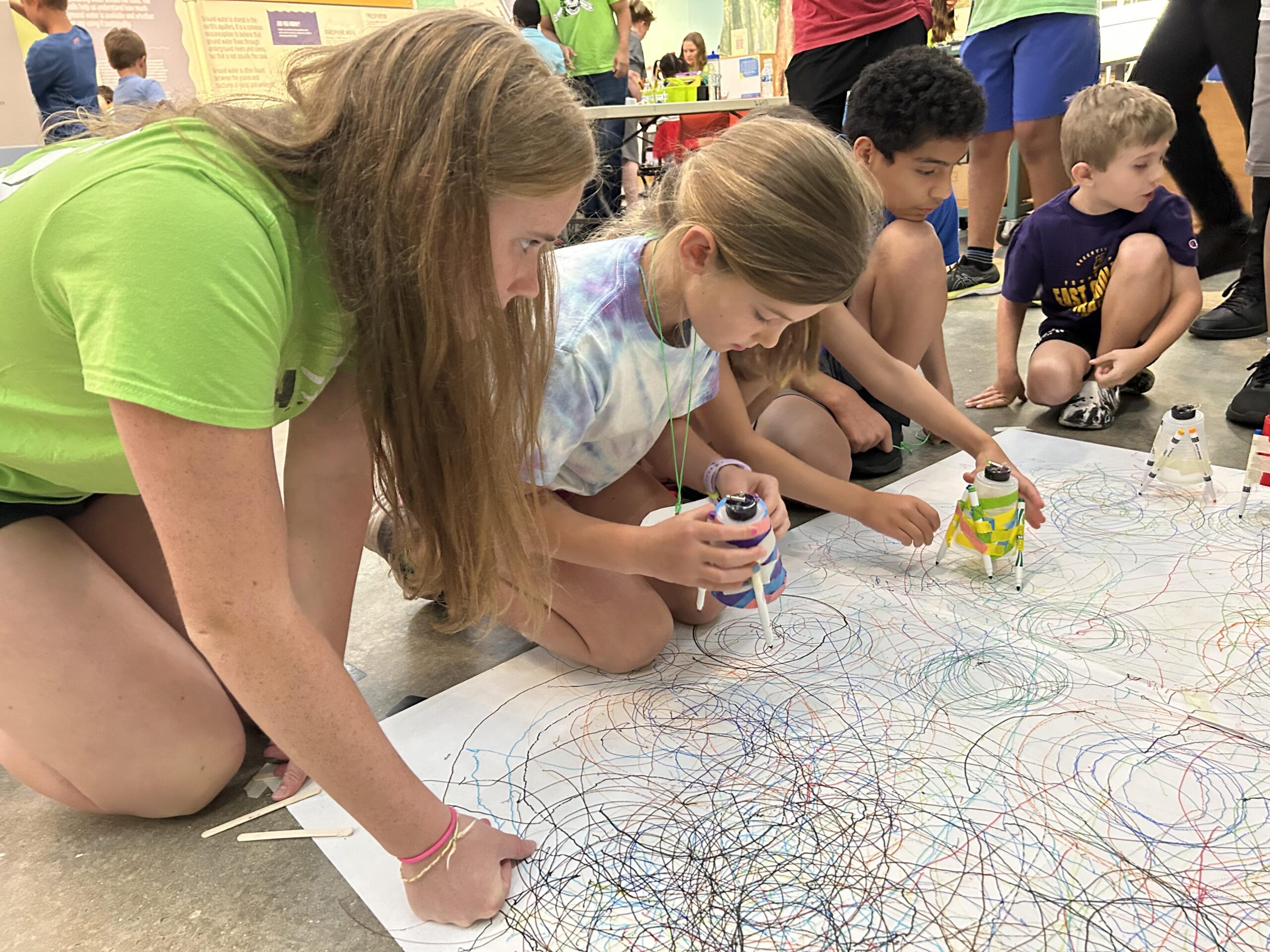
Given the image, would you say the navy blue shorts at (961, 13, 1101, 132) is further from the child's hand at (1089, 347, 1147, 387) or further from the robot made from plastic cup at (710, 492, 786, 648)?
the robot made from plastic cup at (710, 492, 786, 648)

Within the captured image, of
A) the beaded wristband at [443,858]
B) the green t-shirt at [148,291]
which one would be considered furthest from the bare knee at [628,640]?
the green t-shirt at [148,291]

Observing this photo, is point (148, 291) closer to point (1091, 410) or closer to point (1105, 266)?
point (1091, 410)

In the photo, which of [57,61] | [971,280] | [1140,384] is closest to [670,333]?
[1140,384]

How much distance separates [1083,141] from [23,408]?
5.75ft

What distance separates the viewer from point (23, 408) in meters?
0.70

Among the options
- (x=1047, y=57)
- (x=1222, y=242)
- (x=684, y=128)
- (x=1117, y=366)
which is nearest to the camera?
(x=1117, y=366)

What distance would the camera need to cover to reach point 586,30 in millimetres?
3898

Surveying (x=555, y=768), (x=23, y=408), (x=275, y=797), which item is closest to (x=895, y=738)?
(x=555, y=768)

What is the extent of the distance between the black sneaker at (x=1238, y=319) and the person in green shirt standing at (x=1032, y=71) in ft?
1.58

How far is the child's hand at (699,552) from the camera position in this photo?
2.89 ft

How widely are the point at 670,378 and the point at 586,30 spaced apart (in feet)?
11.1

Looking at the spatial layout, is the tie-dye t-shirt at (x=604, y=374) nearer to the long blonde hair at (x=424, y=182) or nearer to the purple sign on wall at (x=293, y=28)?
the long blonde hair at (x=424, y=182)

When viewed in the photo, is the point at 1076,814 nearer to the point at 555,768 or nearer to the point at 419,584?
the point at 555,768

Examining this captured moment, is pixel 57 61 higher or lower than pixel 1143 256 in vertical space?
higher
